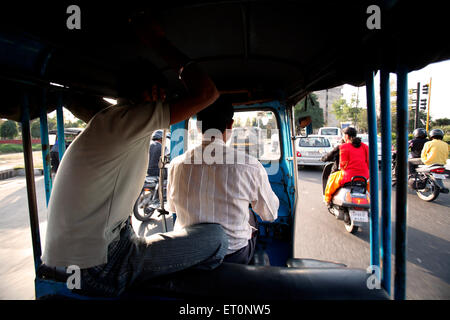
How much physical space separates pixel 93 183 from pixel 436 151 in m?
7.21

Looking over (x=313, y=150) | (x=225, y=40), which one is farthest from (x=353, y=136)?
(x=313, y=150)

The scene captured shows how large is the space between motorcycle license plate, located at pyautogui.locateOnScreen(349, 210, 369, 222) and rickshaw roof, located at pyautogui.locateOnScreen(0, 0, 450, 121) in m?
2.68

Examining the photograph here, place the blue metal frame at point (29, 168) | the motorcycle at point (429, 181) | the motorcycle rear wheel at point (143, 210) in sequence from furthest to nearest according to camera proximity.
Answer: the motorcycle at point (429, 181), the motorcycle rear wheel at point (143, 210), the blue metal frame at point (29, 168)

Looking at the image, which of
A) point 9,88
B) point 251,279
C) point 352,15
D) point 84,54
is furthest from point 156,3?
point 251,279

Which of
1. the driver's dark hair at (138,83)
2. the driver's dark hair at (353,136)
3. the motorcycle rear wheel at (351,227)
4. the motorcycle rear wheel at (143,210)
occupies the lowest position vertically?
the motorcycle rear wheel at (351,227)

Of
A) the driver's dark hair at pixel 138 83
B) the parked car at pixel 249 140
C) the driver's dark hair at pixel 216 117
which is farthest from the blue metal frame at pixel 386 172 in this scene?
the parked car at pixel 249 140

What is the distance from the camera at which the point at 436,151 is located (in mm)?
5543

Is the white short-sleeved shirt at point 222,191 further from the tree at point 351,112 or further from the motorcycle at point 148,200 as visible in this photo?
the tree at point 351,112

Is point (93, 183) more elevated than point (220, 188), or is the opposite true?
point (93, 183)

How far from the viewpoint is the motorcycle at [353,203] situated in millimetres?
3766

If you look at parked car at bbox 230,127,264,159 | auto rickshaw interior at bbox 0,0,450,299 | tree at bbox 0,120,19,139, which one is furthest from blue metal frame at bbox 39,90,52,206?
tree at bbox 0,120,19,139

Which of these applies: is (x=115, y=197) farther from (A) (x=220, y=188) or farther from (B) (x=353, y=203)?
(B) (x=353, y=203)

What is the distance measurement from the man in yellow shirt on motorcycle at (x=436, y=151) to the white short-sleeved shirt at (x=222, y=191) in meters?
6.00

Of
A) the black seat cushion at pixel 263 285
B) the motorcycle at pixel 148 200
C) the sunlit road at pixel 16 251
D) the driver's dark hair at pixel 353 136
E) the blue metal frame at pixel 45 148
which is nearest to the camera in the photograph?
the black seat cushion at pixel 263 285
